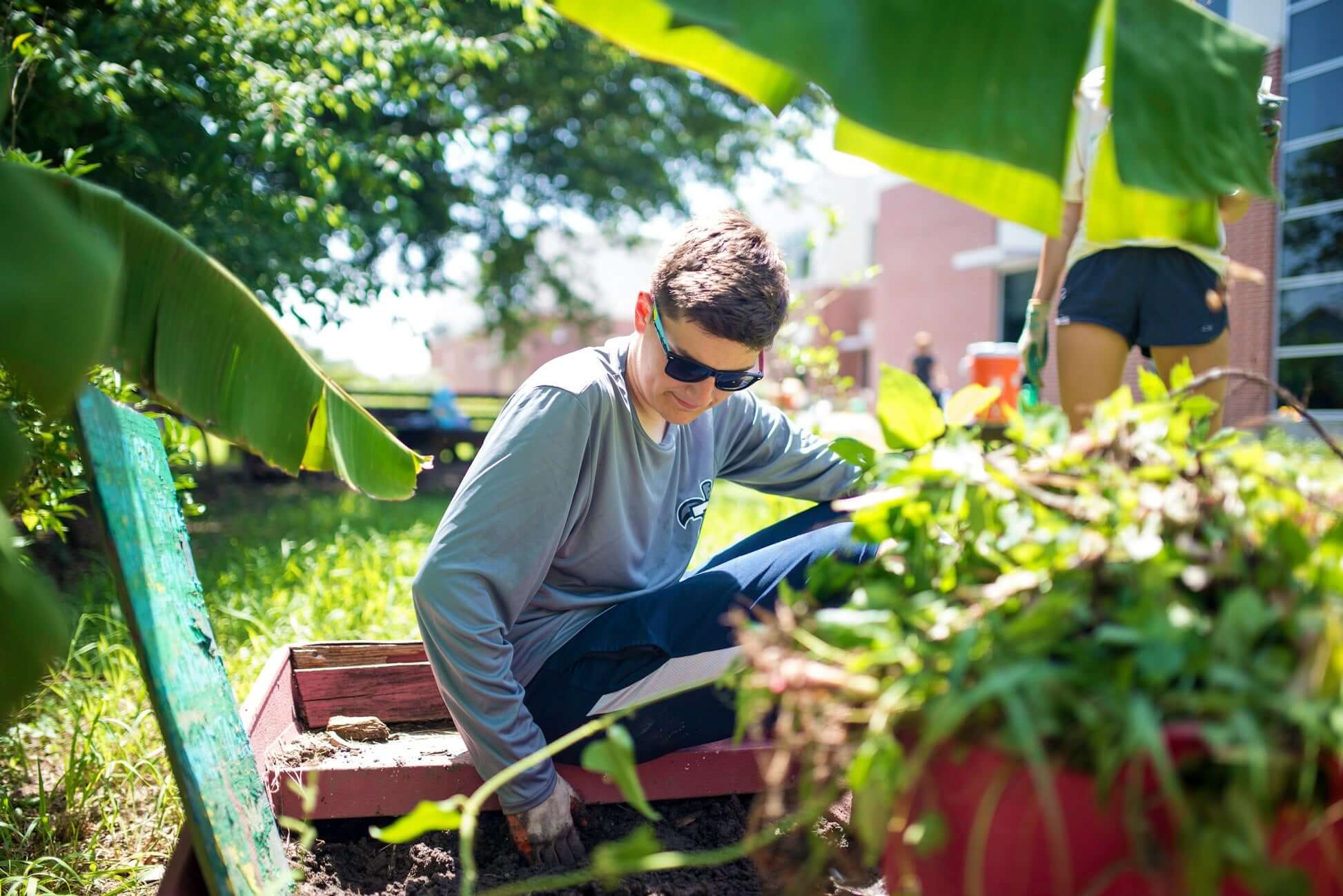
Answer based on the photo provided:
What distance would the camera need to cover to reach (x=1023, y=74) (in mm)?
1121

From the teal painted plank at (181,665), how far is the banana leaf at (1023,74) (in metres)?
1.09

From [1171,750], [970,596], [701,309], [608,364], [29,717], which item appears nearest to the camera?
[1171,750]

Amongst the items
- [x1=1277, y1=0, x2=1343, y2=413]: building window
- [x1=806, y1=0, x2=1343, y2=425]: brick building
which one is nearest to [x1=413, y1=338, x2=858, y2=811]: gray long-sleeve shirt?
[x1=806, y1=0, x2=1343, y2=425]: brick building

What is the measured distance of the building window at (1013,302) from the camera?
1970 cm

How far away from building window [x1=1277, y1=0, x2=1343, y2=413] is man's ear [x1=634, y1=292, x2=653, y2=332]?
12.2 m

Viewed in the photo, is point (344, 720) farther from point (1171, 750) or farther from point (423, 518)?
point (423, 518)

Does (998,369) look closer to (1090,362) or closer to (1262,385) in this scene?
(1090,362)

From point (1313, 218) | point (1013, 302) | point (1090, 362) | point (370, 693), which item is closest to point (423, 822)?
point (370, 693)

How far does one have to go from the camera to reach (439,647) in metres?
1.92

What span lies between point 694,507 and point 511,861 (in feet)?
3.16

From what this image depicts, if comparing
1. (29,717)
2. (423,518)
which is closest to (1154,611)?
(29,717)

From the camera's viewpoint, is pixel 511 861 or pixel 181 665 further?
pixel 511 861

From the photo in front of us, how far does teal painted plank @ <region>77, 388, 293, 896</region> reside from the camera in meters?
1.43

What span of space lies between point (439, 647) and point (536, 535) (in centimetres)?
30
